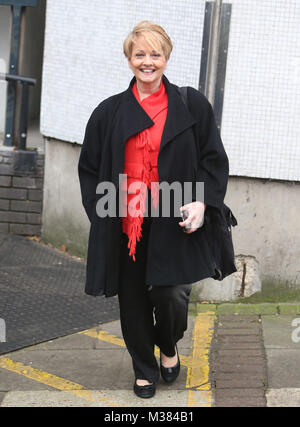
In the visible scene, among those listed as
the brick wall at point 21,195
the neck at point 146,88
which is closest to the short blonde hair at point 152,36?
the neck at point 146,88

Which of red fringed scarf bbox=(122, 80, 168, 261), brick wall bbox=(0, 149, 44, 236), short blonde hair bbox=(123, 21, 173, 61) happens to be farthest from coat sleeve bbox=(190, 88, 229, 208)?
brick wall bbox=(0, 149, 44, 236)

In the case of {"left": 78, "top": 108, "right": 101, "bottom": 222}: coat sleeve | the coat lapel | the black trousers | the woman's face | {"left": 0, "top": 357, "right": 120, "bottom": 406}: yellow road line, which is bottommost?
{"left": 0, "top": 357, "right": 120, "bottom": 406}: yellow road line

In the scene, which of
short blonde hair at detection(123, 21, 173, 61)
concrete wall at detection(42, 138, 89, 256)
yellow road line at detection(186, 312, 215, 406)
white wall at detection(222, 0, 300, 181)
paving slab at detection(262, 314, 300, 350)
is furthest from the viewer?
concrete wall at detection(42, 138, 89, 256)

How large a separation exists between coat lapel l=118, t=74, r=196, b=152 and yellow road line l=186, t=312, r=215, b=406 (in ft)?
4.39

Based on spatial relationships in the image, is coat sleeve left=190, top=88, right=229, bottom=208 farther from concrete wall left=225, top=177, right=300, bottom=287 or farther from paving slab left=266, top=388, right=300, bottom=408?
concrete wall left=225, top=177, right=300, bottom=287

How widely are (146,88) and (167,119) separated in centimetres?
20

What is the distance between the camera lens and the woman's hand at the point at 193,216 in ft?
13.4

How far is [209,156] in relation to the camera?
418 centimetres

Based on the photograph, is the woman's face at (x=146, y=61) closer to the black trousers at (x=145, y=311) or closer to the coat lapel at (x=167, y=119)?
the coat lapel at (x=167, y=119)

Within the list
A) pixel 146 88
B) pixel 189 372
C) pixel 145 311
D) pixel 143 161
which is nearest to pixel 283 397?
pixel 189 372

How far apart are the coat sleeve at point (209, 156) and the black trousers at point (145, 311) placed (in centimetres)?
34

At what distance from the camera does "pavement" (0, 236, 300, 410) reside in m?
4.39

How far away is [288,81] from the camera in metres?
5.62
